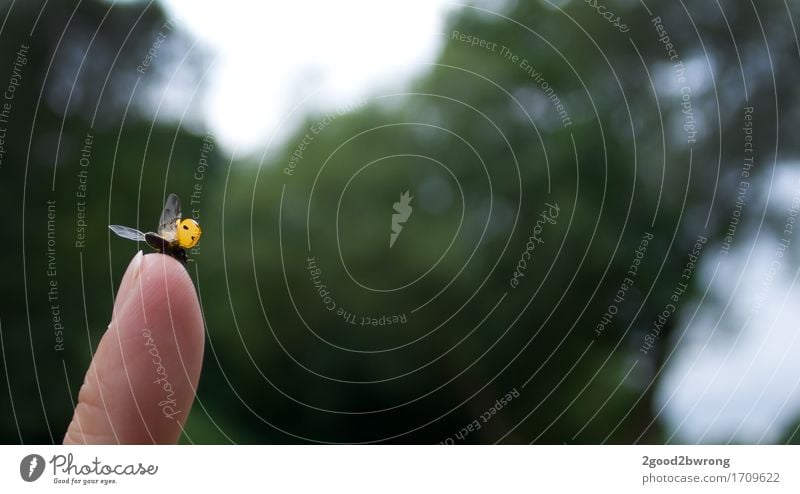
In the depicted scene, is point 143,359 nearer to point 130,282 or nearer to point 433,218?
point 130,282

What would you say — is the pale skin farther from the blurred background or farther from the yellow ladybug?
the blurred background

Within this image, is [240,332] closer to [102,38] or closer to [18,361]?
[18,361]

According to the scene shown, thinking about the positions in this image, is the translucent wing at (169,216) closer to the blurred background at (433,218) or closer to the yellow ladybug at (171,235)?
the yellow ladybug at (171,235)

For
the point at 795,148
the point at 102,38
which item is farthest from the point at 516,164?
the point at 102,38

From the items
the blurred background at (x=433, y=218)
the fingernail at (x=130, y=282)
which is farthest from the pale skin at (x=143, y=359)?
the blurred background at (x=433, y=218)

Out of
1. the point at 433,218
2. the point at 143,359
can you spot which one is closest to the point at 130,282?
the point at 143,359
